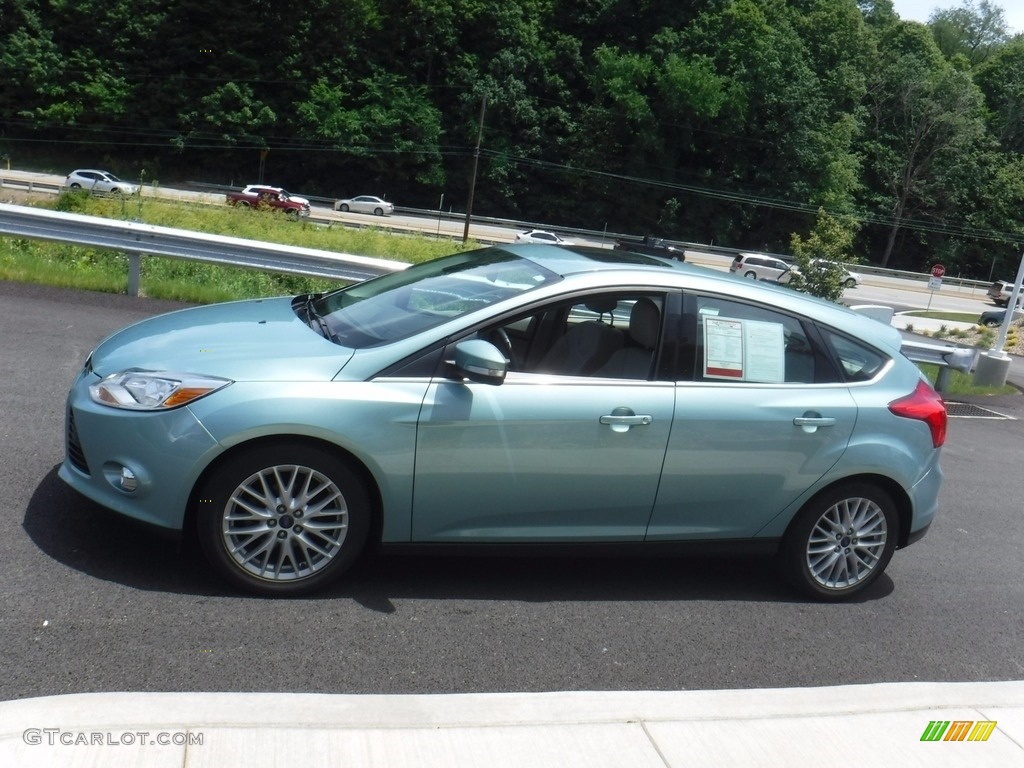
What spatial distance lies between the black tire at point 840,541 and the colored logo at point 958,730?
131 centimetres

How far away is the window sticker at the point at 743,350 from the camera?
17.3 ft

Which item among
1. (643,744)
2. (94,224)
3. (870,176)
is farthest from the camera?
(870,176)

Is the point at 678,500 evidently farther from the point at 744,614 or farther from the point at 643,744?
the point at 643,744

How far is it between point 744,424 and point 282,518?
7.29ft

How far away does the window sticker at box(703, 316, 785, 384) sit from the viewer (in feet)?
17.3

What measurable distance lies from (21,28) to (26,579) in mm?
68224

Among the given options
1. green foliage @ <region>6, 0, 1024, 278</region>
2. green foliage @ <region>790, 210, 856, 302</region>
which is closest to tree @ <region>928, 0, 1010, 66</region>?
green foliage @ <region>6, 0, 1024, 278</region>

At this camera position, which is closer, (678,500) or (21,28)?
(678,500)

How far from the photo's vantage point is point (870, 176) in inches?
3270

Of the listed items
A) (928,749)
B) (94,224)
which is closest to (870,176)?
(94,224)

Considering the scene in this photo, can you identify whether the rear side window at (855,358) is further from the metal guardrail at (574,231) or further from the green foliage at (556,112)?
the green foliage at (556,112)

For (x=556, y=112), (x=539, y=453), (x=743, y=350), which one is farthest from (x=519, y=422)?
(x=556, y=112)

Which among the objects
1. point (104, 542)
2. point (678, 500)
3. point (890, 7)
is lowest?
point (104, 542)

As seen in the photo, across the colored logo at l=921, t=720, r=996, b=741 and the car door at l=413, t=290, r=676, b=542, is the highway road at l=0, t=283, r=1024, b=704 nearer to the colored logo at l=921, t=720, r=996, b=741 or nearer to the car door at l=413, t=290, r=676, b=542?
the car door at l=413, t=290, r=676, b=542
